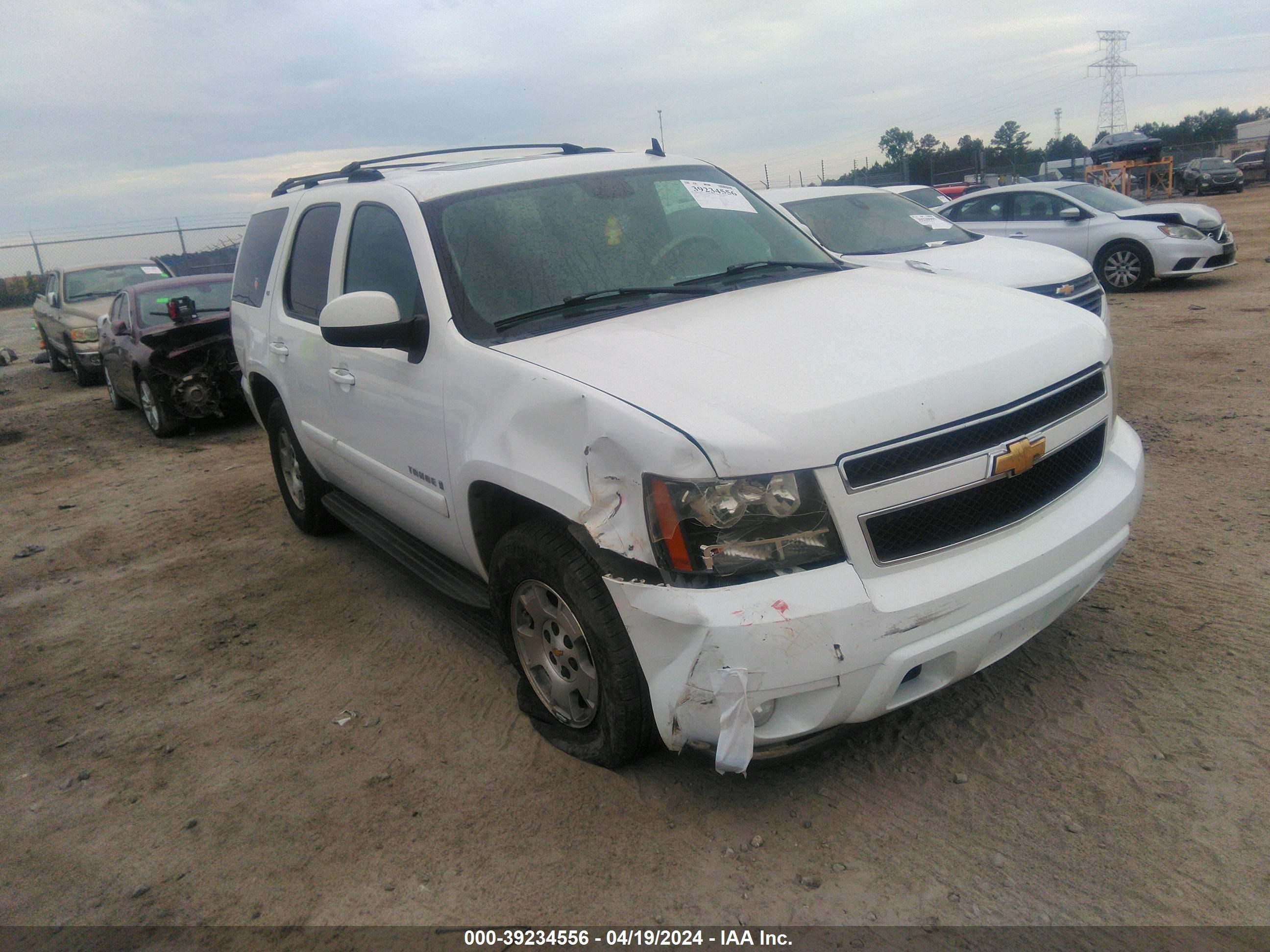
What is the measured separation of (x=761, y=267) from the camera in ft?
12.1

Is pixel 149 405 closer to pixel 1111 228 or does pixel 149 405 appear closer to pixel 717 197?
pixel 717 197

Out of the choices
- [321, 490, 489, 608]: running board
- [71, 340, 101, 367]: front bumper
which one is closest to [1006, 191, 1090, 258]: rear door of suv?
[321, 490, 489, 608]: running board

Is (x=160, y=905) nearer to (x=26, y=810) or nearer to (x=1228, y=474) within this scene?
(x=26, y=810)

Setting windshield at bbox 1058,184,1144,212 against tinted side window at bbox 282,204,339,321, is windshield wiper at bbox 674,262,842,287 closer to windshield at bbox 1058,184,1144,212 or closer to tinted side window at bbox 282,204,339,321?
tinted side window at bbox 282,204,339,321

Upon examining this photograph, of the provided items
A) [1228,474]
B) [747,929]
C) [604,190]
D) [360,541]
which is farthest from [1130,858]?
[360,541]

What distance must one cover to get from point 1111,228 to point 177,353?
1118 centimetres

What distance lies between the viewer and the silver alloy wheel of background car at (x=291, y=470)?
5297 mm

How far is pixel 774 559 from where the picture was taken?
7.60ft

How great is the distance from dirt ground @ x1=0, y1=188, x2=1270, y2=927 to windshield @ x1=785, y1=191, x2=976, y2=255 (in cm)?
374

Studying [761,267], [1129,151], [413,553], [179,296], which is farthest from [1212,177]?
[413,553]

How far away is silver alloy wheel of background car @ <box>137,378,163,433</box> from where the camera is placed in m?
9.26

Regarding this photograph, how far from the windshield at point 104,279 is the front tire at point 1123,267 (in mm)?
13595

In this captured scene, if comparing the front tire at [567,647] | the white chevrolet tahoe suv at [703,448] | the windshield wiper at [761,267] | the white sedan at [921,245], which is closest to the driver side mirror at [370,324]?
the white chevrolet tahoe suv at [703,448]

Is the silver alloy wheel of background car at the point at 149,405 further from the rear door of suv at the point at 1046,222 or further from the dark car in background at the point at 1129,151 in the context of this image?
the dark car in background at the point at 1129,151
